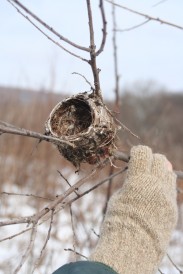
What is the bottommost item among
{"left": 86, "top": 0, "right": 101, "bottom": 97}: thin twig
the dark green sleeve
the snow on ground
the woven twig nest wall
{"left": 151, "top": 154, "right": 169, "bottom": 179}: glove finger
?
the dark green sleeve

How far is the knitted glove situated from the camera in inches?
56.0

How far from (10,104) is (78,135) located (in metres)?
8.25

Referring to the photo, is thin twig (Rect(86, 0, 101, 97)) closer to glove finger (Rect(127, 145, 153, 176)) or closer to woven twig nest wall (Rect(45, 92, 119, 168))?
woven twig nest wall (Rect(45, 92, 119, 168))

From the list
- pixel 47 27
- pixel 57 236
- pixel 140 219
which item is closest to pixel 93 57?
pixel 47 27

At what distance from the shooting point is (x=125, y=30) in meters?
2.11

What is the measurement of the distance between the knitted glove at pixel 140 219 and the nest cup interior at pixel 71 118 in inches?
6.7

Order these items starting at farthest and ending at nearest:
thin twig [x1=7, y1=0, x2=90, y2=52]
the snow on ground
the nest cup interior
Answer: the snow on ground
the nest cup interior
thin twig [x1=7, y1=0, x2=90, y2=52]

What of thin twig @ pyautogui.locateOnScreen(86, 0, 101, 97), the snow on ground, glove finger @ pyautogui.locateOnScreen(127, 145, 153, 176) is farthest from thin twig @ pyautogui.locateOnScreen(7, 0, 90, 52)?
the snow on ground

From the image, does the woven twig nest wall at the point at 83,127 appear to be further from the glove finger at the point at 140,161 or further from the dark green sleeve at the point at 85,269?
the dark green sleeve at the point at 85,269

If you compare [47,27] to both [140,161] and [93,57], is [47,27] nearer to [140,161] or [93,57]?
[93,57]

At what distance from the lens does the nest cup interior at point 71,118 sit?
141 centimetres

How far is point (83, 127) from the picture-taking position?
1.47 metres

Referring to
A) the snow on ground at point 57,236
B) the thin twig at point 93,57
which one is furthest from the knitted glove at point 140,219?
the snow on ground at point 57,236

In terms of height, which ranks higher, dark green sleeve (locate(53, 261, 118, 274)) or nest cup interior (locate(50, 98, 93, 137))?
nest cup interior (locate(50, 98, 93, 137))
